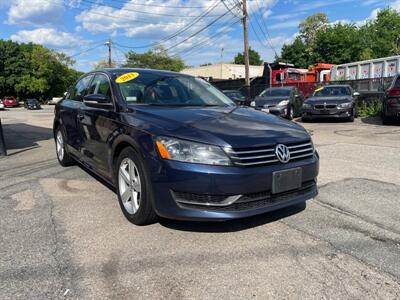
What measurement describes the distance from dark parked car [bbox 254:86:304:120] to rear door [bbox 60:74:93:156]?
32.5 ft

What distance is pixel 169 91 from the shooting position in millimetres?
4949

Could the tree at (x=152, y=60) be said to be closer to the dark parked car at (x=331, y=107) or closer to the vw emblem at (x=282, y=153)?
the dark parked car at (x=331, y=107)

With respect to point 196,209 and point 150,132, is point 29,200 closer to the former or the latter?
point 150,132

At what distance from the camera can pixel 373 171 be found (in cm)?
652

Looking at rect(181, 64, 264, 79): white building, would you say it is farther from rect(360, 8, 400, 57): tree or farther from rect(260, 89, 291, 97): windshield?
rect(260, 89, 291, 97): windshield

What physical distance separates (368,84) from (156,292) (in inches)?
730

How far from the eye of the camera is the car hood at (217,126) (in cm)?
360

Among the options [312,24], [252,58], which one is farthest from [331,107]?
[252,58]

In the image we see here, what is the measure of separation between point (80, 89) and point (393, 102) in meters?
10.5

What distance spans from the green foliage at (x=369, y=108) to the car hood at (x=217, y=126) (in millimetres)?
14217

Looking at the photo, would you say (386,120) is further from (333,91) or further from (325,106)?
(333,91)

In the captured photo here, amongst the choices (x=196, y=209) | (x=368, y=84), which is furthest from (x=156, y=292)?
(x=368, y=84)

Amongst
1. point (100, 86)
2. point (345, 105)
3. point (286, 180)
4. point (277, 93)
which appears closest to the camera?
point (286, 180)

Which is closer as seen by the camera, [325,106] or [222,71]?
[325,106]
